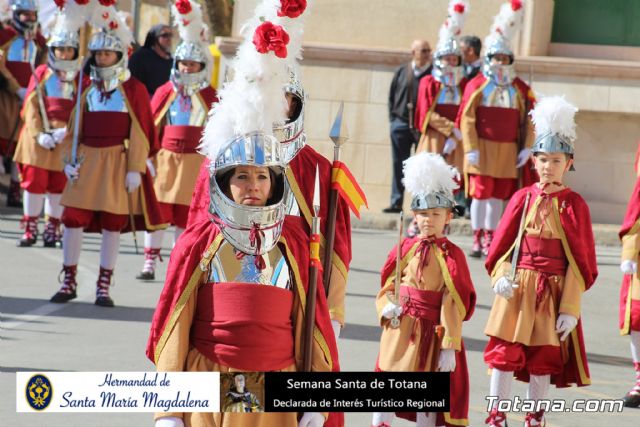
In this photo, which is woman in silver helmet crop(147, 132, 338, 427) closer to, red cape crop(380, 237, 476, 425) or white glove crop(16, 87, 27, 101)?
red cape crop(380, 237, 476, 425)

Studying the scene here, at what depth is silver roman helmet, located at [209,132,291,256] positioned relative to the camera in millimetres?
5566

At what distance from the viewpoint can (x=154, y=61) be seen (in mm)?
15961

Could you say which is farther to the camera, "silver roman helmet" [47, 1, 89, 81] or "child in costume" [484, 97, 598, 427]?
"silver roman helmet" [47, 1, 89, 81]

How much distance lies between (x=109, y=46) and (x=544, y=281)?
4.72 metres

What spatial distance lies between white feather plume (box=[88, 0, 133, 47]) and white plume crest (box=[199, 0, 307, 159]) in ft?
20.2

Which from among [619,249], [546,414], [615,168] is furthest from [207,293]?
[615,168]

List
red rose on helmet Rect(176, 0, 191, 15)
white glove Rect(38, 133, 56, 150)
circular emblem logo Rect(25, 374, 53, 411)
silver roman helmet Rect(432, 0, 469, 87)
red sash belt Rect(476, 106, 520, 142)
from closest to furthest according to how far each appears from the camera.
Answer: circular emblem logo Rect(25, 374, 53, 411)
white glove Rect(38, 133, 56, 150)
red rose on helmet Rect(176, 0, 191, 15)
red sash belt Rect(476, 106, 520, 142)
silver roman helmet Rect(432, 0, 469, 87)

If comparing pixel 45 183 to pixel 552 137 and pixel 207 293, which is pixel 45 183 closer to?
pixel 552 137

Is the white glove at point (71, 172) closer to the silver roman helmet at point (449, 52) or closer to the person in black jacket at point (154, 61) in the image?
the person in black jacket at point (154, 61)

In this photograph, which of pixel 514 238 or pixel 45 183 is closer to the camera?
pixel 514 238

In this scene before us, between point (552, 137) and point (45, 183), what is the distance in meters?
6.62

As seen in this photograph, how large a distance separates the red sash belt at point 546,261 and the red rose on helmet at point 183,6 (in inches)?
230

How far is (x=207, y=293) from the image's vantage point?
564cm

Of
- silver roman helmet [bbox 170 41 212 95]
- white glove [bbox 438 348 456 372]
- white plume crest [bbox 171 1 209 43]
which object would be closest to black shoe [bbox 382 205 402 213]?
white plume crest [bbox 171 1 209 43]
